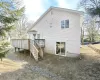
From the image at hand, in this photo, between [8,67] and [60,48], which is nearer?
[8,67]

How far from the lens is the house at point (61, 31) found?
14391 mm

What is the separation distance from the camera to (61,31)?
15906 millimetres

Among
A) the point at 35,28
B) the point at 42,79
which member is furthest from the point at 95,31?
the point at 42,79

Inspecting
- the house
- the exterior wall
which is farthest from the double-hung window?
the exterior wall

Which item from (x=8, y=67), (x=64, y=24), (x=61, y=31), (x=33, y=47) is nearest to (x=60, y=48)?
(x=61, y=31)

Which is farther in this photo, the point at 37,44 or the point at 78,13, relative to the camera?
the point at 37,44

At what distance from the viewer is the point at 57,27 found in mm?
16422

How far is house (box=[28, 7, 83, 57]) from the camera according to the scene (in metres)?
14.4

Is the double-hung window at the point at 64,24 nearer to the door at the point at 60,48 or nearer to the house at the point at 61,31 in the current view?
the house at the point at 61,31

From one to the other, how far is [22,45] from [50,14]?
649 centimetres

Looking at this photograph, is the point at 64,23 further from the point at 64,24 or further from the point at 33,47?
the point at 33,47

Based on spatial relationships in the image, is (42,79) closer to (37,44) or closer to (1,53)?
(1,53)

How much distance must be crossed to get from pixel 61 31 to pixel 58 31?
55cm

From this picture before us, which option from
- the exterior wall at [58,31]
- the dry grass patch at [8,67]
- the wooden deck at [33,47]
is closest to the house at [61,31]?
the exterior wall at [58,31]
